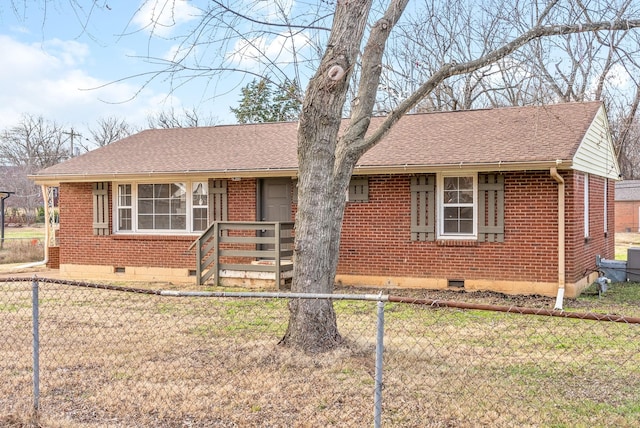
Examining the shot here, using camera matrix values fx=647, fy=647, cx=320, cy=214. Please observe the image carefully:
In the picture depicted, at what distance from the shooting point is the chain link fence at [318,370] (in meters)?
5.16

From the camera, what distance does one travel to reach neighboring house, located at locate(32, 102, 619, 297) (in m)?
12.3

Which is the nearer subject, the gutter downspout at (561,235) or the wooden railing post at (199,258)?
the gutter downspout at (561,235)

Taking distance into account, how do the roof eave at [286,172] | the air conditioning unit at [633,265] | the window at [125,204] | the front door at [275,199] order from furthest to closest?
1. the window at [125,204]
2. the air conditioning unit at [633,265]
3. the front door at [275,199]
4. the roof eave at [286,172]

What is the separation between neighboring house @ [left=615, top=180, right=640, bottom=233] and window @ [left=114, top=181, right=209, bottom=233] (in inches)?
1378

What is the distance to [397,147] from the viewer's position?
1412 cm

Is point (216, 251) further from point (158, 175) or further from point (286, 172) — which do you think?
point (158, 175)

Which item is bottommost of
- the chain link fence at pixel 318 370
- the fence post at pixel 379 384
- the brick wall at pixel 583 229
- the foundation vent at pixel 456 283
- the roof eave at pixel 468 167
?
the chain link fence at pixel 318 370

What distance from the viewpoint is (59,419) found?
5137mm

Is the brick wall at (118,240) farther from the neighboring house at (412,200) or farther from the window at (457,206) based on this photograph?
the window at (457,206)

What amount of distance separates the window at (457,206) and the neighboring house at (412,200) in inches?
0.9

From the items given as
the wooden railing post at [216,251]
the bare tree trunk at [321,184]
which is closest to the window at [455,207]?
the wooden railing post at [216,251]

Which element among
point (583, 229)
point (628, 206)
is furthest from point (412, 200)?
point (628, 206)

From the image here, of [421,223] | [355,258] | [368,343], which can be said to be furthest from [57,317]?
[421,223]

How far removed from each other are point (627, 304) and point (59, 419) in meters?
9.99
